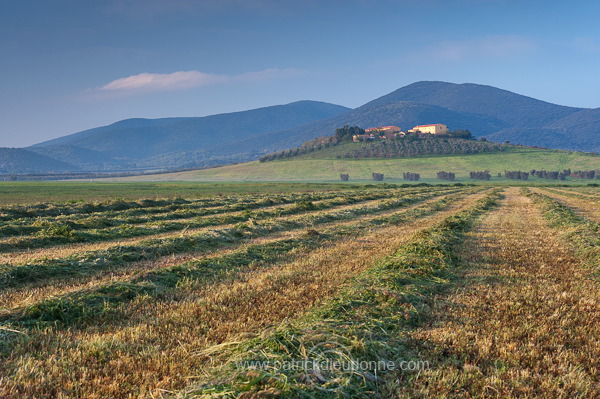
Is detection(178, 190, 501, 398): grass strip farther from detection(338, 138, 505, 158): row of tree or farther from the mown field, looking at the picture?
detection(338, 138, 505, 158): row of tree

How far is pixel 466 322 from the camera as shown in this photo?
645cm

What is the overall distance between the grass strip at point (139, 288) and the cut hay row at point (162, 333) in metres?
0.18

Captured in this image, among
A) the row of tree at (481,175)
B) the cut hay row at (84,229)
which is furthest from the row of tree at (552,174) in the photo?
the cut hay row at (84,229)

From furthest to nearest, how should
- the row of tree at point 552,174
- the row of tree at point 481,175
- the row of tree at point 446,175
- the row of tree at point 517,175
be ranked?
the row of tree at point 446,175 → the row of tree at point 481,175 → the row of tree at point 517,175 → the row of tree at point 552,174

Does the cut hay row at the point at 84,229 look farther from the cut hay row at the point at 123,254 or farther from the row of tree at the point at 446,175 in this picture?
the row of tree at the point at 446,175

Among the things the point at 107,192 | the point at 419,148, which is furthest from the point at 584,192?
the point at 419,148

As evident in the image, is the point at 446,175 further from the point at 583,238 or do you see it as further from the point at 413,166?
the point at 583,238

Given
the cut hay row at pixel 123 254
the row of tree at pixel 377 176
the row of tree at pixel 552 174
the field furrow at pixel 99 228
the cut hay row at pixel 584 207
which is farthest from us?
the row of tree at pixel 377 176

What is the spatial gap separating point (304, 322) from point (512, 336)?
3.22 metres

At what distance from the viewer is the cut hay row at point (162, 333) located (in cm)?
448

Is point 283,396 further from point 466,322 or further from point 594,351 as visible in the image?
point 594,351

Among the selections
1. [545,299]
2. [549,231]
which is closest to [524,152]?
[549,231]

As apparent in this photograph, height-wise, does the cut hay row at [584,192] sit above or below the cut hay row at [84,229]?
below

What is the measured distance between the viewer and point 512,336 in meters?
5.88
